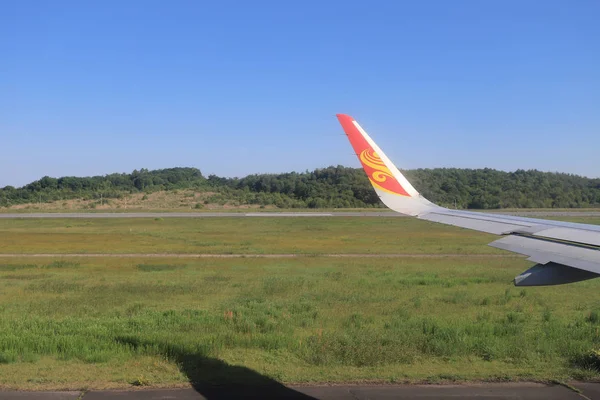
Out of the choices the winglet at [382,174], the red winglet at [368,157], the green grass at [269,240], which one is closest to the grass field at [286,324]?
the winglet at [382,174]

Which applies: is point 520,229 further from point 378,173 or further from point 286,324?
point 286,324

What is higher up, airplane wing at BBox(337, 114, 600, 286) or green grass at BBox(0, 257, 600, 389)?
airplane wing at BBox(337, 114, 600, 286)

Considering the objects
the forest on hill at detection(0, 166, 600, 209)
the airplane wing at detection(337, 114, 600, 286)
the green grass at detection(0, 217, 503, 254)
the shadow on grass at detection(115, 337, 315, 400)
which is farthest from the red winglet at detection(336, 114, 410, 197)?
the forest on hill at detection(0, 166, 600, 209)

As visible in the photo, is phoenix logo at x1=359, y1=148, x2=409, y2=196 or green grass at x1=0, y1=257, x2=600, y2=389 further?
green grass at x1=0, y1=257, x2=600, y2=389

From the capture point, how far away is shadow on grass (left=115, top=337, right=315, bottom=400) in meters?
7.56

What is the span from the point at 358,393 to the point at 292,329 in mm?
3709

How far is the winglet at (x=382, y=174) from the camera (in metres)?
8.16

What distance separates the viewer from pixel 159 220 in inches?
2365

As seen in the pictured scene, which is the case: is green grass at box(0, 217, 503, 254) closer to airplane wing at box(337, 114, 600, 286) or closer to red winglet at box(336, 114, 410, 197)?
airplane wing at box(337, 114, 600, 286)

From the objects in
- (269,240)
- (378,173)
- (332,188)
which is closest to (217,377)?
(378,173)

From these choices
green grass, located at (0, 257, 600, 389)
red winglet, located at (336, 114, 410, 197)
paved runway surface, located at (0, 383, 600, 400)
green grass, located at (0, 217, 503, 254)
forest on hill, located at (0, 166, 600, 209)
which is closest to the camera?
paved runway surface, located at (0, 383, 600, 400)

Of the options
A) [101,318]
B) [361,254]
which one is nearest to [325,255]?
[361,254]

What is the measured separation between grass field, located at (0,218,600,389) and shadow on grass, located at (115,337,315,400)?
4 cm

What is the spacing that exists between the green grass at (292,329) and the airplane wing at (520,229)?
220 centimetres
